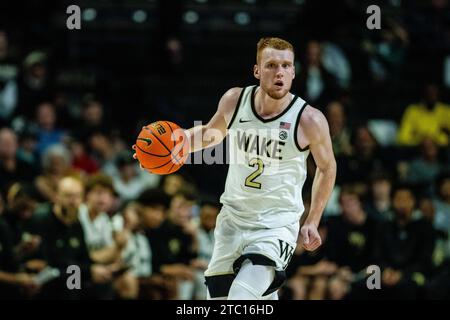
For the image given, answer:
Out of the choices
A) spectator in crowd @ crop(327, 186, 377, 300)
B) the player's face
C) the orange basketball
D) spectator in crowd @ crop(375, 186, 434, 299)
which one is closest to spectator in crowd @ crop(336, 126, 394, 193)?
spectator in crowd @ crop(327, 186, 377, 300)

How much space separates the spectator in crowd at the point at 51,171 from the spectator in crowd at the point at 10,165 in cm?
16

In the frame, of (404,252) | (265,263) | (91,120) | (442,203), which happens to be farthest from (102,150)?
(265,263)

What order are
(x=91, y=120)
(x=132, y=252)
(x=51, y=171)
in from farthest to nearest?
(x=91, y=120) < (x=51, y=171) < (x=132, y=252)

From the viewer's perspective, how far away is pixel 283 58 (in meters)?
7.21

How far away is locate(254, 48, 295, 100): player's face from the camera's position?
7211mm

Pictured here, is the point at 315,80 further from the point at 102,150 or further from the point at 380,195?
the point at 102,150

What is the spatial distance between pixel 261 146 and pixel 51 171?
5.17 meters

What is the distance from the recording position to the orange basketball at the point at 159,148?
750 cm

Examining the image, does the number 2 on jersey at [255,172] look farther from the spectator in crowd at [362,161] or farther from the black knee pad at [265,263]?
the spectator in crowd at [362,161]

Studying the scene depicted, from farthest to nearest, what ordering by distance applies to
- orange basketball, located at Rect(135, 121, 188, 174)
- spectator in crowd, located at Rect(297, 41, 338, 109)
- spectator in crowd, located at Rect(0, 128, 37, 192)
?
spectator in crowd, located at Rect(297, 41, 338, 109) → spectator in crowd, located at Rect(0, 128, 37, 192) → orange basketball, located at Rect(135, 121, 188, 174)

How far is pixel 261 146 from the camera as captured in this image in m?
7.36

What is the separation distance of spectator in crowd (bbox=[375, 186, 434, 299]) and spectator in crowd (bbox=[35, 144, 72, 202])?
160 inches

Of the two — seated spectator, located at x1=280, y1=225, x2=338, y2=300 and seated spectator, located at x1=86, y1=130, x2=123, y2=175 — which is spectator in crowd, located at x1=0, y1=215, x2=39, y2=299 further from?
seated spectator, located at x1=280, y1=225, x2=338, y2=300

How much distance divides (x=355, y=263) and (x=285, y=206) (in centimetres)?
436
